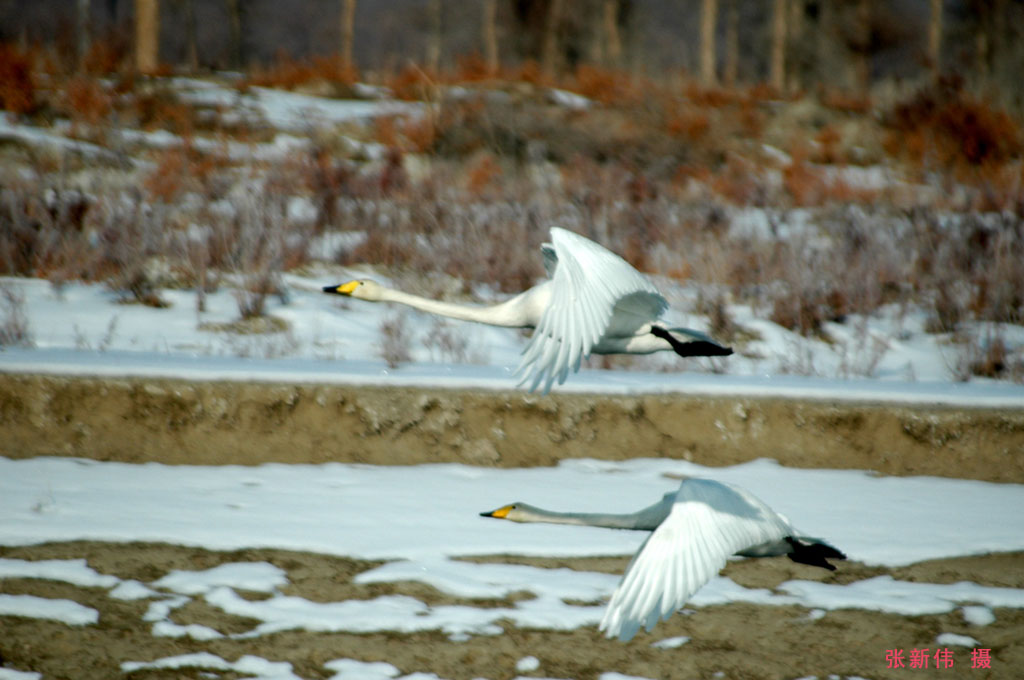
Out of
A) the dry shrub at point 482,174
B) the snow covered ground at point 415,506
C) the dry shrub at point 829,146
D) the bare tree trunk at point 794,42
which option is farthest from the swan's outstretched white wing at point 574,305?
the bare tree trunk at point 794,42

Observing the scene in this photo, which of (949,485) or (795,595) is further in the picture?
(949,485)

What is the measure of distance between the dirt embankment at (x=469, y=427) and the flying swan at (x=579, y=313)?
7.14 feet

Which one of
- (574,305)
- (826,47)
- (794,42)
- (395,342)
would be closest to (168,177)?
(395,342)

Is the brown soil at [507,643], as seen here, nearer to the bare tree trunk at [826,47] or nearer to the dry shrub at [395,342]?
the dry shrub at [395,342]

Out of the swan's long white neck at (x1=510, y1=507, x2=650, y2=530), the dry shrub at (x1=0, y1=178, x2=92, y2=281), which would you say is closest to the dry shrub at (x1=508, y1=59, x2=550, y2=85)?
the dry shrub at (x1=0, y1=178, x2=92, y2=281)

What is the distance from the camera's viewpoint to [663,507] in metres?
3.29

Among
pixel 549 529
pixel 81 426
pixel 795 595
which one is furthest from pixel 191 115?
pixel 795 595

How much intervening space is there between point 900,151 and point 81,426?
13957 millimetres

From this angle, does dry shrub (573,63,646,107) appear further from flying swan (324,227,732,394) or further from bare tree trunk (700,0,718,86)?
flying swan (324,227,732,394)

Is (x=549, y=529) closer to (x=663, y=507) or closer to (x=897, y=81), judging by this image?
(x=663, y=507)

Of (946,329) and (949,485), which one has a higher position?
(946,329)

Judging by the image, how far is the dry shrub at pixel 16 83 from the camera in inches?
543

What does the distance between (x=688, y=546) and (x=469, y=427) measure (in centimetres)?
350

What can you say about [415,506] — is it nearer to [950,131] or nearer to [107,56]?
[107,56]
